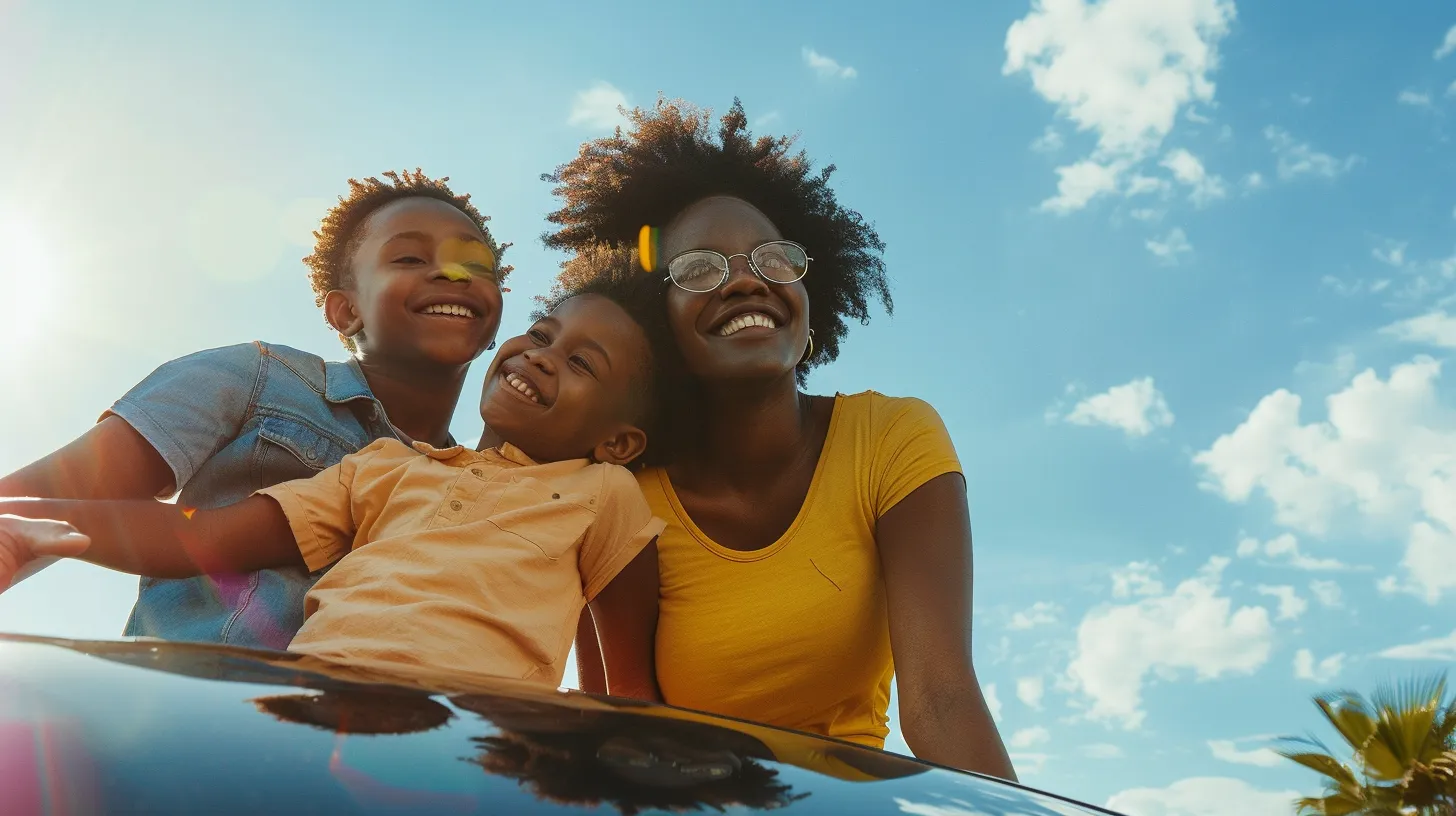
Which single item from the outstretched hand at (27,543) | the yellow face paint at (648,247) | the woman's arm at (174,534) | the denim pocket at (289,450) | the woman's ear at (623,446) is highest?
the yellow face paint at (648,247)

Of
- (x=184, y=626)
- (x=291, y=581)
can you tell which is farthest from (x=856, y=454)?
(x=184, y=626)

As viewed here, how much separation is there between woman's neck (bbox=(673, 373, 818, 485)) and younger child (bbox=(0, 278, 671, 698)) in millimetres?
225

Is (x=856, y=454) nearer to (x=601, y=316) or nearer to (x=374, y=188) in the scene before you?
(x=601, y=316)

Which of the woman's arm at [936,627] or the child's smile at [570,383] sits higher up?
the child's smile at [570,383]

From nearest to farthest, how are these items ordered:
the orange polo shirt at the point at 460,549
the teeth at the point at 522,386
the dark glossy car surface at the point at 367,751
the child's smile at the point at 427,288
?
the dark glossy car surface at the point at 367,751, the orange polo shirt at the point at 460,549, the teeth at the point at 522,386, the child's smile at the point at 427,288

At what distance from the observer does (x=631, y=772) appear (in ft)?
2.31

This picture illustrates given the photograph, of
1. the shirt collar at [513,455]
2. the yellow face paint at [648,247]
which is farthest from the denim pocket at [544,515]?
the yellow face paint at [648,247]

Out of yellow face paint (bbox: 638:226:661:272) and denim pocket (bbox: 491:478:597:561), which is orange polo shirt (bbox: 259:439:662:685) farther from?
yellow face paint (bbox: 638:226:661:272)

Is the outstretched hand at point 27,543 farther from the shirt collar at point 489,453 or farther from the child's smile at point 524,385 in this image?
the child's smile at point 524,385

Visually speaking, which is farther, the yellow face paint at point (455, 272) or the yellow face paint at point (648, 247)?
the yellow face paint at point (648, 247)

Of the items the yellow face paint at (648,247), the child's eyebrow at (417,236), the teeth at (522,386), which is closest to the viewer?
the teeth at (522,386)

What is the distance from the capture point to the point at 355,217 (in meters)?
3.71

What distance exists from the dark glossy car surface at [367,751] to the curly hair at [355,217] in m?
2.90

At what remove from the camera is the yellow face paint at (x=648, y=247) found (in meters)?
3.43
